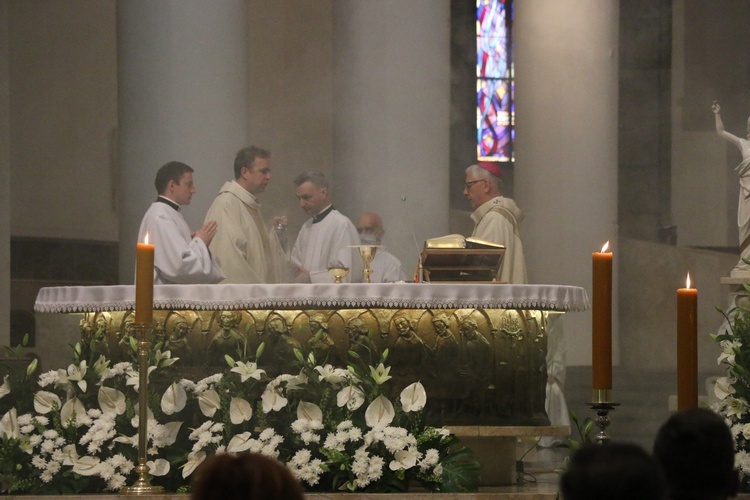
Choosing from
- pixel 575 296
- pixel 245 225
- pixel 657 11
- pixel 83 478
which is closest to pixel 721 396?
pixel 575 296

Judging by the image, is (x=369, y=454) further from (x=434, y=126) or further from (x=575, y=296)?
(x=434, y=126)

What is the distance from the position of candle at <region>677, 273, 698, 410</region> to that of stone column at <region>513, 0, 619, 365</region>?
7.31 meters

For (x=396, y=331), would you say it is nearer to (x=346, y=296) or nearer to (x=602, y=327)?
(x=346, y=296)

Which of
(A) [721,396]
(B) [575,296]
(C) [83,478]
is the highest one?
(B) [575,296]

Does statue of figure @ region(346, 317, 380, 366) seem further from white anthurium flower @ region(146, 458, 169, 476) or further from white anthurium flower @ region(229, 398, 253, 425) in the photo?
white anthurium flower @ region(146, 458, 169, 476)

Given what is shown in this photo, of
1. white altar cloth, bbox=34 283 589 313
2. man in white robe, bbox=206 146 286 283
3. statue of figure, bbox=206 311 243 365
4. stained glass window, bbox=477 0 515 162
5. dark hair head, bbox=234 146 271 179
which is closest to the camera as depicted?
white altar cloth, bbox=34 283 589 313

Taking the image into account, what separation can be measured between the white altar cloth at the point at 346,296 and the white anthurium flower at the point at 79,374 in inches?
31.2

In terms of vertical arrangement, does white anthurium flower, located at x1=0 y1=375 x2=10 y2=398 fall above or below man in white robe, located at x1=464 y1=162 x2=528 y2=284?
below

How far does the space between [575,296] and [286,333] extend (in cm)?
135

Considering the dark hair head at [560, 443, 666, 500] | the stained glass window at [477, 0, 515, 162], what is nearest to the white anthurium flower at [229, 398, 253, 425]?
the dark hair head at [560, 443, 666, 500]

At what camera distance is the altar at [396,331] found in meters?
5.53

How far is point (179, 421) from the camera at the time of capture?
4.82 metres

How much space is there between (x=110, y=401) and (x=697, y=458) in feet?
10.2

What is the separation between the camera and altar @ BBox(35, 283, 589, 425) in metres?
5.53
